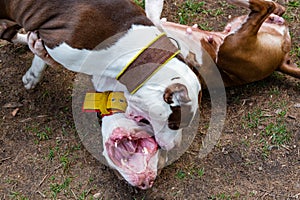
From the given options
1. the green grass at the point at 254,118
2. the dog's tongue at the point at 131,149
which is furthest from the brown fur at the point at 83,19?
the green grass at the point at 254,118

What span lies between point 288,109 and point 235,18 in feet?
2.59

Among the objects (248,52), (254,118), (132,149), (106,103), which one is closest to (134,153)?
(132,149)

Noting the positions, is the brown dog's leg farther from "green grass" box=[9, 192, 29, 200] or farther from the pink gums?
"green grass" box=[9, 192, 29, 200]

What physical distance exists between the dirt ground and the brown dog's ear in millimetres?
722

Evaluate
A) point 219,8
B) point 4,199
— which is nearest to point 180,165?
point 4,199

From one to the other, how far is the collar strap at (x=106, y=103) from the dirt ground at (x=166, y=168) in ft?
1.21

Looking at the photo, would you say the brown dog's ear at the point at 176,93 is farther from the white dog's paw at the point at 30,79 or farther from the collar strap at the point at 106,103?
the white dog's paw at the point at 30,79

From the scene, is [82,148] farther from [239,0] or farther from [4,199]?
[239,0]

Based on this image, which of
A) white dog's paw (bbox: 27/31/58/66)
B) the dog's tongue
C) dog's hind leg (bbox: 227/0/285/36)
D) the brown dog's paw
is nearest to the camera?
the dog's tongue

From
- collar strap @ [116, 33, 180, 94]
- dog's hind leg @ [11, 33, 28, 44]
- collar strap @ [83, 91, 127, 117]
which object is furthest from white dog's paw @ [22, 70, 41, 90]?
collar strap @ [116, 33, 180, 94]

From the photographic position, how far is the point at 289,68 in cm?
386

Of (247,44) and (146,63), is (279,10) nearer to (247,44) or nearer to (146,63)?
(247,44)

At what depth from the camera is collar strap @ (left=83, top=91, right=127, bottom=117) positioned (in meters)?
3.15

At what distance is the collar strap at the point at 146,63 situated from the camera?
2873 millimetres
